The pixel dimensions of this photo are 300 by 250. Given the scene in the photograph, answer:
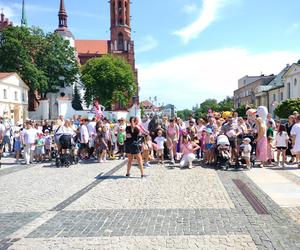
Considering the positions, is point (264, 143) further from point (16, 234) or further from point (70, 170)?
point (16, 234)

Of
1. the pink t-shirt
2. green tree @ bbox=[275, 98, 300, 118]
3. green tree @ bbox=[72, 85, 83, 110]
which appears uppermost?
green tree @ bbox=[72, 85, 83, 110]

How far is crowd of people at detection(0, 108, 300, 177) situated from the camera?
43.4 ft

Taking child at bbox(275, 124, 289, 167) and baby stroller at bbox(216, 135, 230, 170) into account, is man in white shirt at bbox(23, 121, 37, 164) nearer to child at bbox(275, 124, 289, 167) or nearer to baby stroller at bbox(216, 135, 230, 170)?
baby stroller at bbox(216, 135, 230, 170)

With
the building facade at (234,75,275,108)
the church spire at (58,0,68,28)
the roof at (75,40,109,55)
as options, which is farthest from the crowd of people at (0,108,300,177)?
the roof at (75,40,109,55)

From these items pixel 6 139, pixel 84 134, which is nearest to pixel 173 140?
pixel 84 134

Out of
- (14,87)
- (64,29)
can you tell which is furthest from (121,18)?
(14,87)

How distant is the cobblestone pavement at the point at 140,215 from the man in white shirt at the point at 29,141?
4257 millimetres

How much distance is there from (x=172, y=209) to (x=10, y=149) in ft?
47.3

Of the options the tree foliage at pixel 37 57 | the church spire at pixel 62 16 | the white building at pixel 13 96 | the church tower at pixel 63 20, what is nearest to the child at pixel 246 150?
the white building at pixel 13 96

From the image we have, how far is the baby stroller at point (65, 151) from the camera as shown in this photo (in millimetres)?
13906

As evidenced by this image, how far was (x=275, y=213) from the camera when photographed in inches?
273

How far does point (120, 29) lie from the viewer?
96812 mm

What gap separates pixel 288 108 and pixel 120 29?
57036mm

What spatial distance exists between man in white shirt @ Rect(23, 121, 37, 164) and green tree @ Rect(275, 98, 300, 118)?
4256 centimetres
